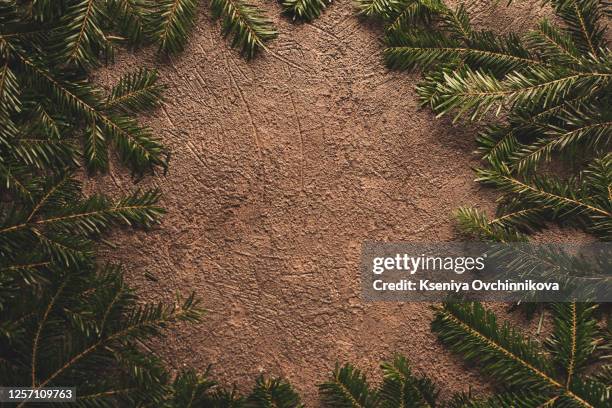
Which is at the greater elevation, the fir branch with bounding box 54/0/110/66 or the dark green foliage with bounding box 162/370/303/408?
the fir branch with bounding box 54/0/110/66

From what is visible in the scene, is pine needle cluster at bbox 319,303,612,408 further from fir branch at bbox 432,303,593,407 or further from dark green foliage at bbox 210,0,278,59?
dark green foliage at bbox 210,0,278,59

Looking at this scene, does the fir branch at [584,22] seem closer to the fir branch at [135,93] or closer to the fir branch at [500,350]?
the fir branch at [500,350]

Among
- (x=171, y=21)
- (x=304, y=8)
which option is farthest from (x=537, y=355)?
(x=171, y=21)

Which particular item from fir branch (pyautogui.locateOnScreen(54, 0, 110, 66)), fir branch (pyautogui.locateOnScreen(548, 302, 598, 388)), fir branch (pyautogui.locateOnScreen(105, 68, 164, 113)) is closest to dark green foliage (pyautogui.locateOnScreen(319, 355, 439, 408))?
fir branch (pyautogui.locateOnScreen(548, 302, 598, 388))

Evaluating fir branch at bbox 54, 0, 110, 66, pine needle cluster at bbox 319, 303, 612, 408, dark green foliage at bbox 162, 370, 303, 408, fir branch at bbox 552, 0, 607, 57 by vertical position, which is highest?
fir branch at bbox 552, 0, 607, 57

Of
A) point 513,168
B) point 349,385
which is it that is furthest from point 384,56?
point 349,385

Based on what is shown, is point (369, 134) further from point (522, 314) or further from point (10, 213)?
point (10, 213)
